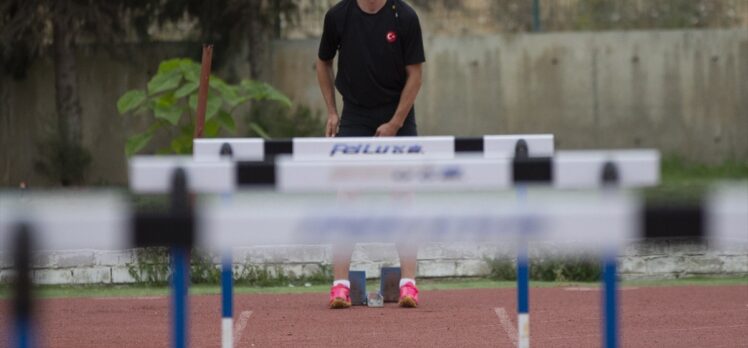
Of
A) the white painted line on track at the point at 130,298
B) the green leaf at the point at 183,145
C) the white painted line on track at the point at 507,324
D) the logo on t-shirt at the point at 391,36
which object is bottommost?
the white painted line on track at the point at 507,324

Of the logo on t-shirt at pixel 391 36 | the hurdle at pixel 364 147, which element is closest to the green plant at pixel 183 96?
the logo on t-shirt at pixel 391 36

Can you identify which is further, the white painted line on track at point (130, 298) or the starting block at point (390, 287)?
the white painted line on track at point (130, 298)

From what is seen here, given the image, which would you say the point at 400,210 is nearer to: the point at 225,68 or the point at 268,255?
the point at 268,255

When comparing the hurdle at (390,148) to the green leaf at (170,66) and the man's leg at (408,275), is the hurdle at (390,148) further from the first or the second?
the green leaf at (170,66)

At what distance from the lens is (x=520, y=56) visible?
19469mm

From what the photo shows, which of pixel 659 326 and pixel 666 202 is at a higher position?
pixel 666 202

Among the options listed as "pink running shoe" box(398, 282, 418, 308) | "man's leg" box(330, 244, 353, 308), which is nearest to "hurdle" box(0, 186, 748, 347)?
"man's leg" box(330, 244, 353, 308)

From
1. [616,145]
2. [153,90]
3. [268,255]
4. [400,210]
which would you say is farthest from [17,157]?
[400,210]

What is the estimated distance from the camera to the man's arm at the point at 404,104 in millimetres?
7902

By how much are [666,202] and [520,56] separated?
→ 15892mm

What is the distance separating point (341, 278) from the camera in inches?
318

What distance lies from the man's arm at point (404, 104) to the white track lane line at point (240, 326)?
4.16ft

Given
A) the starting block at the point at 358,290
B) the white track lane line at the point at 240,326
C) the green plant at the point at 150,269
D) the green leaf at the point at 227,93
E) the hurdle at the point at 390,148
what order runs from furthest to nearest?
the green leaf at the point at 227,93 → the green plant at the point at 150,269 → the starting block at the point at 358,290 → the white track lane line at the point at 240,326 → the hurdle at the point at 390,148

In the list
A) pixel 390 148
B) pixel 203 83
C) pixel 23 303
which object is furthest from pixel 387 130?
pixel 23 303
